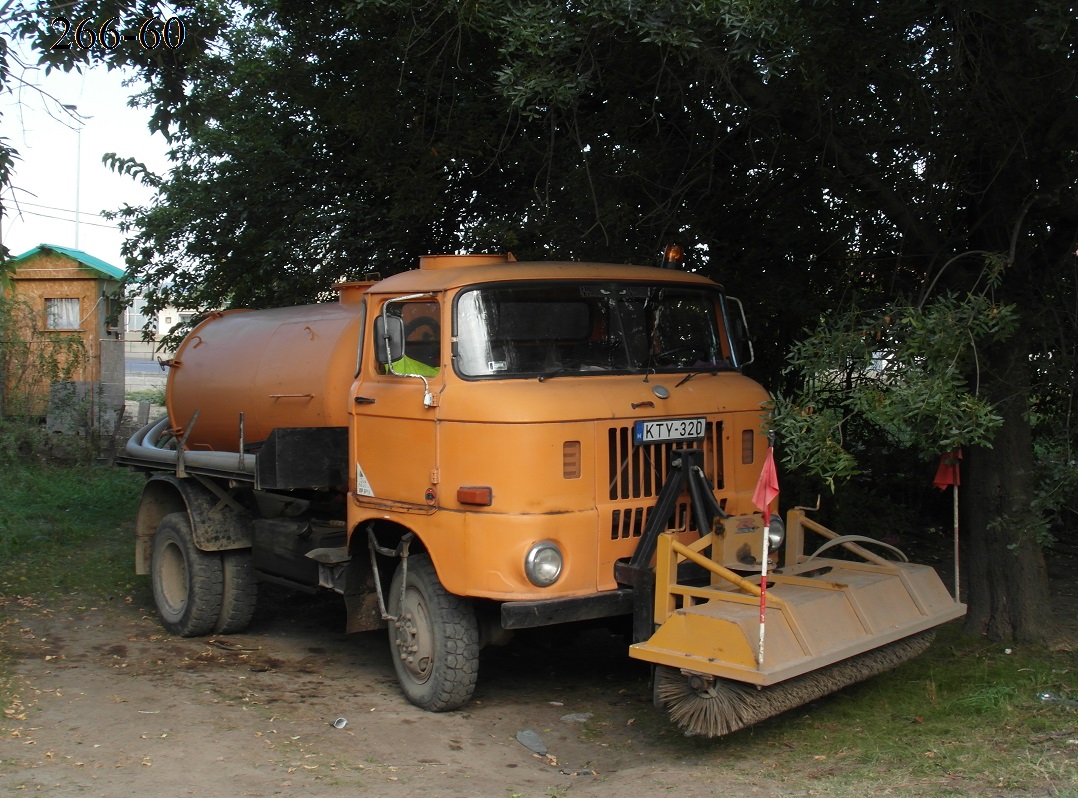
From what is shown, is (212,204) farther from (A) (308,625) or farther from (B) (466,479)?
(B) (466,479)

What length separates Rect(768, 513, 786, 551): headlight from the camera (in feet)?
20.7

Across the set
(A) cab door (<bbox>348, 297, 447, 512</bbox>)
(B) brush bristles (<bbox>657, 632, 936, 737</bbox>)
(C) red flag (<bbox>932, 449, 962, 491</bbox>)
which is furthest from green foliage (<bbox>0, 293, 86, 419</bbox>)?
(C) red flag (<bbox>932, 449, 962, 491</bbox>)

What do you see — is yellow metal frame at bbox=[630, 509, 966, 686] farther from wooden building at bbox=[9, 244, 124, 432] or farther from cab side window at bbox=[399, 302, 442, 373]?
wooden building at bbox=[9, 244, 124, 432]

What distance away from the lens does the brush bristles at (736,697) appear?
17.1 feet

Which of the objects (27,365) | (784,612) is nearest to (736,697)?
(784,612)

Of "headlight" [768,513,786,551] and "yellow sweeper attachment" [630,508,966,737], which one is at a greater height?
"headlight" [768,513,786,551]

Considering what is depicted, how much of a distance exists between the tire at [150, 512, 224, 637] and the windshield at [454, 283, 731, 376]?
3.51m

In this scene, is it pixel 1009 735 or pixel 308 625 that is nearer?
pixel 1009 735

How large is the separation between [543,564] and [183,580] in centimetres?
432

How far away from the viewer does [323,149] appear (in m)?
12.3

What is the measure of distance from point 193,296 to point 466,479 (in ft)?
28.9

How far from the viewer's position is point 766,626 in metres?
5.19

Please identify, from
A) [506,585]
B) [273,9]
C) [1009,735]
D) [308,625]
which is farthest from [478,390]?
[273,9]

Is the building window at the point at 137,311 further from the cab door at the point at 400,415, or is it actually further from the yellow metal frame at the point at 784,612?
the yellow metal frame at the point at 784,612
